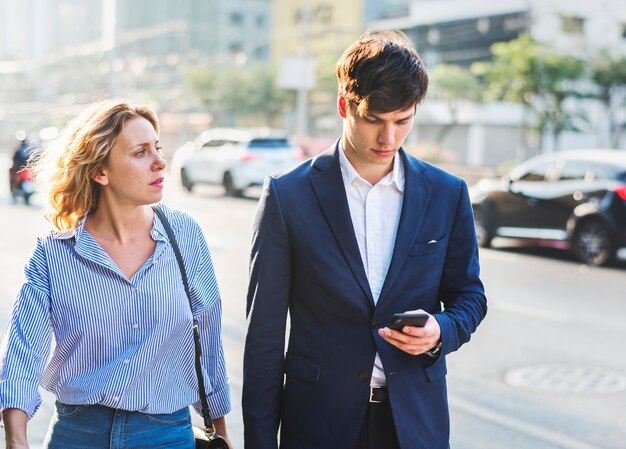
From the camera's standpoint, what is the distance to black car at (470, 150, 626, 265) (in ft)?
46.2

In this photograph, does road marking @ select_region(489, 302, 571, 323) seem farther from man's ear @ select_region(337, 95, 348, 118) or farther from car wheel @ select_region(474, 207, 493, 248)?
man's ear @ select_region(337, 95, 348, 118)

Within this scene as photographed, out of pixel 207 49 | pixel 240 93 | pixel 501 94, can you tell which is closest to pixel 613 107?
pixel 501 94

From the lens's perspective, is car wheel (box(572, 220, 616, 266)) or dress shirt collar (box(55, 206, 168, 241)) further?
car wheel (box(572, 220, 616, 266))

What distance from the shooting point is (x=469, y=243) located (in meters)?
2.88

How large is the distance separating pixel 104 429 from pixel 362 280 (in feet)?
2.77

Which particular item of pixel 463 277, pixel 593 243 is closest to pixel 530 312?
pixel 593 243

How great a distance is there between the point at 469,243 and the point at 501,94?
33.7m

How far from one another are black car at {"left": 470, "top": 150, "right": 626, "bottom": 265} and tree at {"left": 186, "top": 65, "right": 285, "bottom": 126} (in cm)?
4457

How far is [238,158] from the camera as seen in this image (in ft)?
86.7

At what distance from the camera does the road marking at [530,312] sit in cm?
984

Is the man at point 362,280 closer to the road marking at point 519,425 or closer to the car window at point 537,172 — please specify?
the road marking at point 519,425

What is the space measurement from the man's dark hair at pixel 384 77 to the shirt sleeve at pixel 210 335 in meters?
0.75

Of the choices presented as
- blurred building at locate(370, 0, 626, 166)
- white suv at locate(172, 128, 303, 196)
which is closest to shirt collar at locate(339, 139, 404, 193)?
white suv at locate(172, 128, 303, 196)

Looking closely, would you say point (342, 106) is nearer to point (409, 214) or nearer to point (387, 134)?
point (387, 134)
